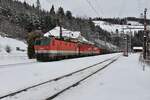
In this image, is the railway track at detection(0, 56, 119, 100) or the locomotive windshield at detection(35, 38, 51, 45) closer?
the railway track at detection(0, 56, 119, 100)

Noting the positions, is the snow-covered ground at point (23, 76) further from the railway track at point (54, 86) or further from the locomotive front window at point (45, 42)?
the locomotive front window at point (45, 42)

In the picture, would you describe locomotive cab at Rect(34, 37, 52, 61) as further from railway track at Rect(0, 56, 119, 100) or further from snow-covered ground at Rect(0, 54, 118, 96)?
railway track at Rect(0, 56, 119, 100)

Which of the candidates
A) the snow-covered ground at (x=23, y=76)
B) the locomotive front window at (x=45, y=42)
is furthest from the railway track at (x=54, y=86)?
the locomotive front window at (x=45, y=42)

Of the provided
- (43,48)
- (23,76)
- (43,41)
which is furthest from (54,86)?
(43,41)

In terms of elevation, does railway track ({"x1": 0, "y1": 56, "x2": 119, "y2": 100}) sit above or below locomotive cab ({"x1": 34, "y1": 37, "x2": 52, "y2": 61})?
below

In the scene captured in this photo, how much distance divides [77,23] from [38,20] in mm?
51272

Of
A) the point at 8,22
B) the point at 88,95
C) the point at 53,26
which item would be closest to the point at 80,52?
the point at 8,22

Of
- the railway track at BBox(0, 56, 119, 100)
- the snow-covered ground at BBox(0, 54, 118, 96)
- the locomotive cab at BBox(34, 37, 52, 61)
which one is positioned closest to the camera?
the railway track at BBox(0, 56, 119, 100)

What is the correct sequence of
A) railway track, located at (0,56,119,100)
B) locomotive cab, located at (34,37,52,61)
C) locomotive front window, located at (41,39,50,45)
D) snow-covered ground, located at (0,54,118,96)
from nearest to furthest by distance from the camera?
railway track, located at (0,56,119,100)
snow-covered ground, located at (0,54,118,96)
locomotive cab, located at (34,37,52,61)
locomotive front window, located at (41,39,50,45)

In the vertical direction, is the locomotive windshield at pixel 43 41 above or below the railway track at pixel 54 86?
above

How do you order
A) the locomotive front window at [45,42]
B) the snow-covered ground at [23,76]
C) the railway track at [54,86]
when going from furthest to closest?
the locomotive front window at [45,42] < the snow-covered ground at [23,76] < the railway track at [54,86]

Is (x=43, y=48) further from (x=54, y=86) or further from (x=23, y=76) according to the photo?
(x=54, y=86)

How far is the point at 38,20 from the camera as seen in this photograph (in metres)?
120

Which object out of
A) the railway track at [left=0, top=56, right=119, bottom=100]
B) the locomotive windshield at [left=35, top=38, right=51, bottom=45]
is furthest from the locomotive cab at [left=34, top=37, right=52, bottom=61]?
the railway track at [left=0, top=56, right=119, bottom=100]
